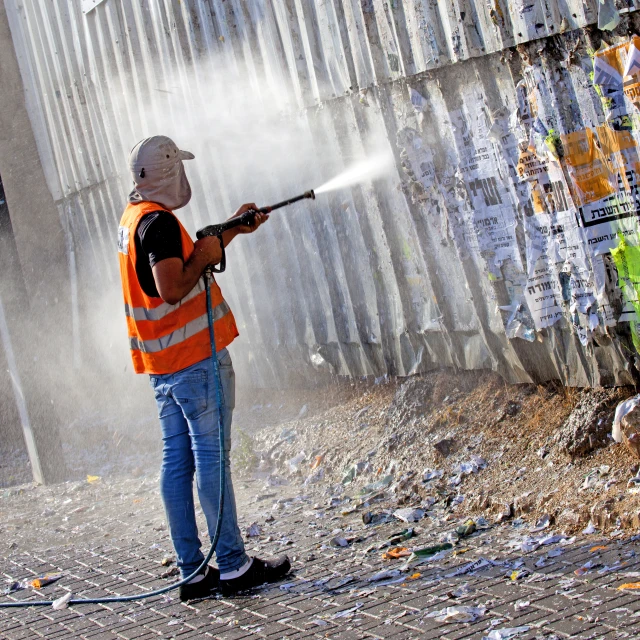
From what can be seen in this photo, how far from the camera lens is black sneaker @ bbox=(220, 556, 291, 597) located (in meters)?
3.83

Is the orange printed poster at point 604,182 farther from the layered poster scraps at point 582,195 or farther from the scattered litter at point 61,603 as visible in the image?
the scattered litter at point 61,603

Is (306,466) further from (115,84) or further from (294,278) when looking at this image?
(115,84)

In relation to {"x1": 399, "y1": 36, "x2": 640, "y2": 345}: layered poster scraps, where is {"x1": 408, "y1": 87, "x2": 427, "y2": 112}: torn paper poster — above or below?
above


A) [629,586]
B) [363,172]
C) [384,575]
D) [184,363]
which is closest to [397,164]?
[363,172]

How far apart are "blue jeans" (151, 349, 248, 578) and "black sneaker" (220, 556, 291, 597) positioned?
0.05 meters

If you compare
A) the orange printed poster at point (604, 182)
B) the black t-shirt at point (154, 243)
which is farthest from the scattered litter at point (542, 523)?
the black t-shirt at point (154, 243)

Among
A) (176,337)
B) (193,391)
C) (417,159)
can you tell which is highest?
(417,159)

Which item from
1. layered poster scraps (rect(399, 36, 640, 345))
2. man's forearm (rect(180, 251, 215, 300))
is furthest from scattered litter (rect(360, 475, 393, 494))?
man's forearm (rect(180, 251, 215, 300))

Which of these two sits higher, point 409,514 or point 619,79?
point 619,79

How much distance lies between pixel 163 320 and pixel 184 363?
21 cm

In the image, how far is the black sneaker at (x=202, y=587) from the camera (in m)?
3.84

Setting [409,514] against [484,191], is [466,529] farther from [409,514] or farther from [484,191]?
[484,191]

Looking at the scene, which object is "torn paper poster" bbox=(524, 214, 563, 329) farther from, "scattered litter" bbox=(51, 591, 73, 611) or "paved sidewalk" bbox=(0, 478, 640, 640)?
"scattered litter" bbox=(51, 591, 73, 611)

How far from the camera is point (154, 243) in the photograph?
11.9ft
